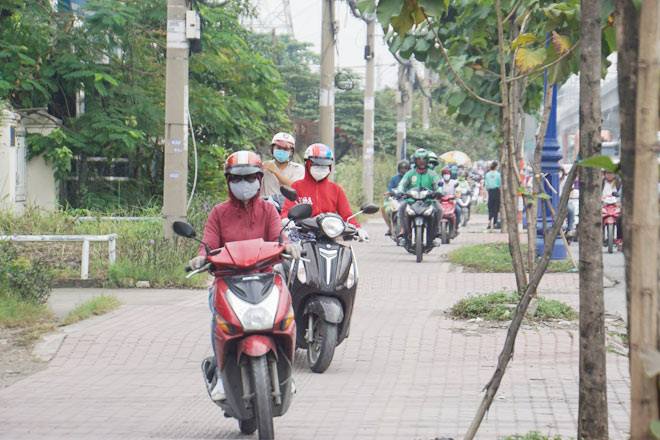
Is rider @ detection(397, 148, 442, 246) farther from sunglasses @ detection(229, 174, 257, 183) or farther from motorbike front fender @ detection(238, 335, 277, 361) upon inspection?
motorbike front fender @ detection(238, 335, 277, 361)

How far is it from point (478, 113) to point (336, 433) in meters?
8.06

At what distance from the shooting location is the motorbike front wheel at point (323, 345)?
8.07 m

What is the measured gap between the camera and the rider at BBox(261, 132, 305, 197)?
10430mm

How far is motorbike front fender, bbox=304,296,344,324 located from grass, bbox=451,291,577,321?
2.57 metres

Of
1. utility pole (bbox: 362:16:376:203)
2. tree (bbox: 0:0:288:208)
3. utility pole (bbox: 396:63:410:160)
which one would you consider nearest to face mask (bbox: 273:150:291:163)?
tree (bbox: 0:0:288:208)

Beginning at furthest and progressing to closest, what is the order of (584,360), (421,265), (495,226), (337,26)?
1. (495,226)
2. (337,26)
3. (421,265)
4. (584,360)

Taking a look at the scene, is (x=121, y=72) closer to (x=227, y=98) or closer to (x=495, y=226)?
(x=227, y=98)

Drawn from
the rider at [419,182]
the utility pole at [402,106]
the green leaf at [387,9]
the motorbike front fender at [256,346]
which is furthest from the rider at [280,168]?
the utility pole at [402,106]

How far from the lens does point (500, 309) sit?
10406 millimetres

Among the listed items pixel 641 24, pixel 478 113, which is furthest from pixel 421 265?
pixel 641 24

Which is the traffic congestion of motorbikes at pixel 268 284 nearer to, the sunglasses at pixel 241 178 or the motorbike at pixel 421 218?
the sunglasses at pixel 241 178

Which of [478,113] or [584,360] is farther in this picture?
[478,113]

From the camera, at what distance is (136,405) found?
23.3 ft

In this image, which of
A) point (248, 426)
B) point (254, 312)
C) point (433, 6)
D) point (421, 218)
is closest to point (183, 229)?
point (254, 312)
